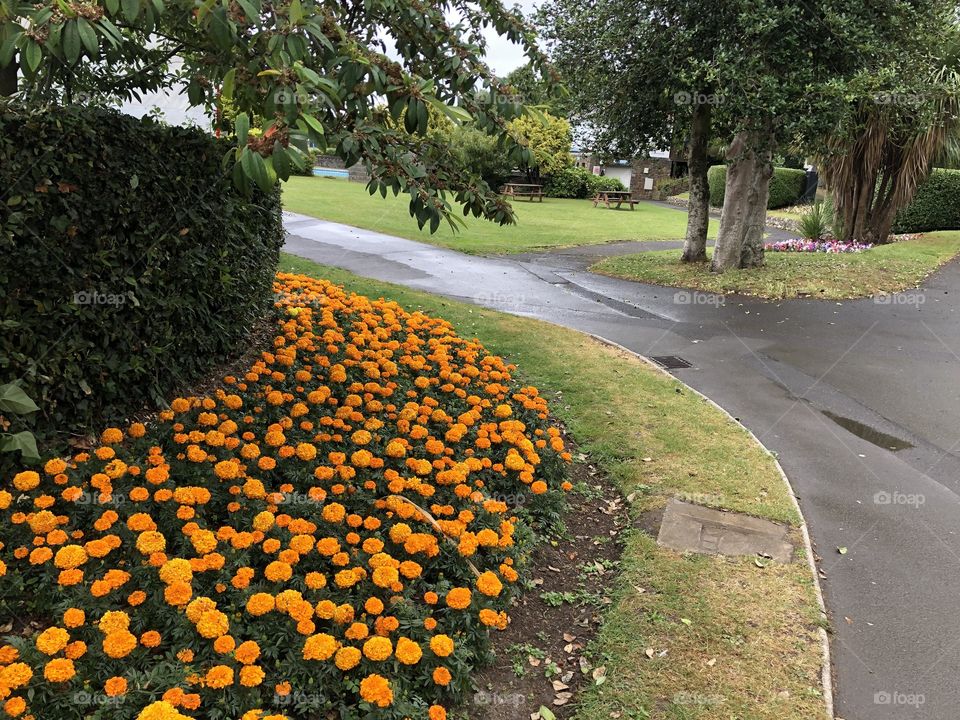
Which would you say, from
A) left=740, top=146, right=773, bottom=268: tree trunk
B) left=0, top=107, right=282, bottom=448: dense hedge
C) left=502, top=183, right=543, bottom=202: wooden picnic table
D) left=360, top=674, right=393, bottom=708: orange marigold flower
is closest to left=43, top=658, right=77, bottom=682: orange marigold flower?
left=360, top=674, right=393, bottom=708: orange marigold flower

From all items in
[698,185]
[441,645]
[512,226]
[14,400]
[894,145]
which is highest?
[894,145]

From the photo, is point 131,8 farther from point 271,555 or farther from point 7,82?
point 7,82

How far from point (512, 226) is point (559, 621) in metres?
14.6

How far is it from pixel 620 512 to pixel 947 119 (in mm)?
16036

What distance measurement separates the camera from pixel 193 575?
2.81 meters

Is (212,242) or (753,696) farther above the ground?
(212,242)

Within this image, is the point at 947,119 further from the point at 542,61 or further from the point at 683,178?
the point at 683,178

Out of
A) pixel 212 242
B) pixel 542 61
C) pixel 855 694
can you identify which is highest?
pixel 542 61

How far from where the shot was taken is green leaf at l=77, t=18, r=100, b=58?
2014mm

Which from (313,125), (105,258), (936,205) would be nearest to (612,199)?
(936,205)

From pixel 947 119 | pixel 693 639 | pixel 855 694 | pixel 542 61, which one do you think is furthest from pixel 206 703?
pixel 947 119

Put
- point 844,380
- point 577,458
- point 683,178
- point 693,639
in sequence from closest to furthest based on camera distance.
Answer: point 693,639
point 577,458
point 844,380
point 683,178

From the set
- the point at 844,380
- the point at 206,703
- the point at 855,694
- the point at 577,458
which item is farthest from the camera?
the point at 844,380

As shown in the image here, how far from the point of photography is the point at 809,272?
41.1 ft
